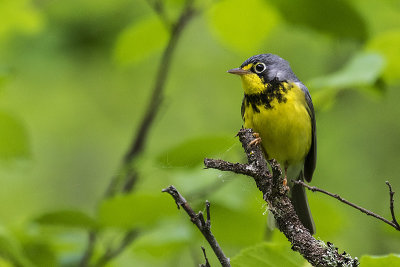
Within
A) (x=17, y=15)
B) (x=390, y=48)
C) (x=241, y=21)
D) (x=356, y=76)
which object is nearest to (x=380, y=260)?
(x=356, y=76)

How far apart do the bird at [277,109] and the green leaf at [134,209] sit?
73 cm

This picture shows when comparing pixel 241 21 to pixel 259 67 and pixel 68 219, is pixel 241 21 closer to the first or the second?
pixel 259 67

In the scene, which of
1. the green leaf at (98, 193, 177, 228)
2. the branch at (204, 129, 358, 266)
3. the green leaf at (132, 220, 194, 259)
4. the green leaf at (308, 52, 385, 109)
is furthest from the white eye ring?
the branch at (204, 129, 358, 266)

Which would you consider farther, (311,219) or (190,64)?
(190,64)

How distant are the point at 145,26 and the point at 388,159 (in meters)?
5.20

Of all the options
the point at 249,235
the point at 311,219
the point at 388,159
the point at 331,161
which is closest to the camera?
the point at 311,219

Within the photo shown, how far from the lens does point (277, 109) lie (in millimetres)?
4023

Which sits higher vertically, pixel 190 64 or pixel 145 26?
pixel 190 64

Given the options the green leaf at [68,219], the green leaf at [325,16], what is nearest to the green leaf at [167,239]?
the green leaf at [68,219]

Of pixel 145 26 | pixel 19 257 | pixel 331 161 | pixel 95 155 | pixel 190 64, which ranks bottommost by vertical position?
pixel 19 257

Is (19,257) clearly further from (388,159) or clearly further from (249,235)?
(388,159)

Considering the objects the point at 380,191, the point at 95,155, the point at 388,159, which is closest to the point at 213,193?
the point at 380,191

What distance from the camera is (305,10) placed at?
4043 mm

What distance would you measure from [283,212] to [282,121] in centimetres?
172
